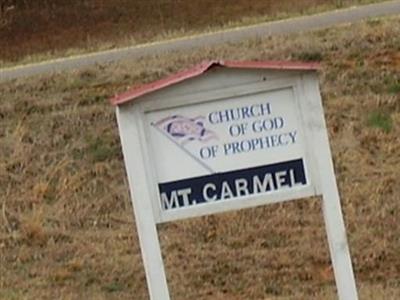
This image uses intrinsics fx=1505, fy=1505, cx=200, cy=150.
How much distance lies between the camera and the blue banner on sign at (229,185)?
6.41 metres

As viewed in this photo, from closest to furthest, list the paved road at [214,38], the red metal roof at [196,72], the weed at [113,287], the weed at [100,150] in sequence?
the red metal roof at [196,72], the weed at [113,287], the weed at [100,150], the paved road at [214,38]

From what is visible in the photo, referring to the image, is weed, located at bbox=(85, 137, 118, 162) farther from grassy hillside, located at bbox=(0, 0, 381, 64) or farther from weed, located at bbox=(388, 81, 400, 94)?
grassy hillside, located at bbox=(0, 0, 381, 64)

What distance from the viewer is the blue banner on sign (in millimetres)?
6406

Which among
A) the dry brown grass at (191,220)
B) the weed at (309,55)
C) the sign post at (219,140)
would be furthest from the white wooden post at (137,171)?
the weed at (309,55)

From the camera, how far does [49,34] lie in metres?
27.8

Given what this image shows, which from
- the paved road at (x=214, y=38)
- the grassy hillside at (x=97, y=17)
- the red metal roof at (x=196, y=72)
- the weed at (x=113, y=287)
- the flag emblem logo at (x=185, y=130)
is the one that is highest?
the grassy hillside at (x=97, y=17)

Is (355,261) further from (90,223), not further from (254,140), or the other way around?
(254,140)

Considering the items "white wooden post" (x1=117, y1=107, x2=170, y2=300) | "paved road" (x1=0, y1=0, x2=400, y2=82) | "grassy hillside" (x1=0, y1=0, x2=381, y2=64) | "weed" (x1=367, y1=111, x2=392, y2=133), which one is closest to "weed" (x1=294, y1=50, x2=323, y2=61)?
"paved road" (x1=0, y1=0, x2=400, y2=82)

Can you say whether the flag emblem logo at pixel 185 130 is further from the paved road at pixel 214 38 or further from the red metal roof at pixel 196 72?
the paved road at pixel 214 38

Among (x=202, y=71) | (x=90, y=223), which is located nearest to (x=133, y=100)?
(x=202, y=71)

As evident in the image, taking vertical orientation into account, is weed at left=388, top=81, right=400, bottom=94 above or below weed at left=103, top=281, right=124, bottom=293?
above

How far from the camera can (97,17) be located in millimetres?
28719

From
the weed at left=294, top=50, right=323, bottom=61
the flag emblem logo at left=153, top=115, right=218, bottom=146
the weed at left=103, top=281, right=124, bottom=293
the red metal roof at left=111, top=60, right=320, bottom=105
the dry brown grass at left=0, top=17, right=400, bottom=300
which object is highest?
the red metal roof at left=111, top=60, right=320, bottom=105

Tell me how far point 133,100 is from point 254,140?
0.54m
